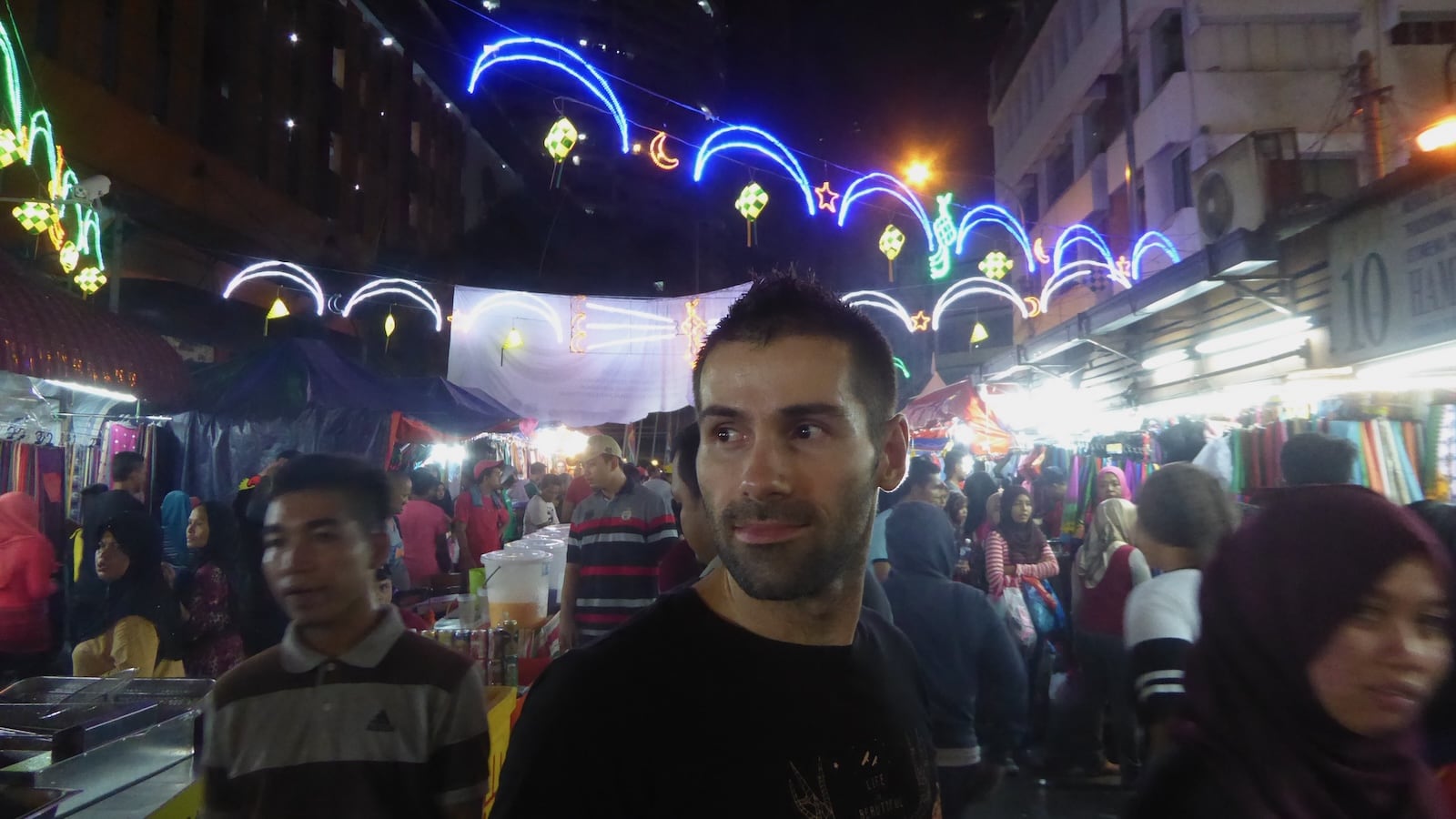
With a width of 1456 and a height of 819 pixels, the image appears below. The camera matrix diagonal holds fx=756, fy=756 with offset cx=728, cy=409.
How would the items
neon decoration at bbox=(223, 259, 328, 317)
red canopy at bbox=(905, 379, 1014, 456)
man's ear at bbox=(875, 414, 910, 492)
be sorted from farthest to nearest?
1. red canopy at bbox=(905, 379, 1014, 456)
2. neon decoration at bbox=(223, 259, 328, 317)
3. man's ear at bbox=(875, 414, 910, 492)

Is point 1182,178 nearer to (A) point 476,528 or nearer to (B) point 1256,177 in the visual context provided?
(B) point 1256,177

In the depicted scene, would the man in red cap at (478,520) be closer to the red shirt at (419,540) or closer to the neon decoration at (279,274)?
the red shirt at (419,540)

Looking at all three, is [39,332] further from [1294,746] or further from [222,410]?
[1294,746]

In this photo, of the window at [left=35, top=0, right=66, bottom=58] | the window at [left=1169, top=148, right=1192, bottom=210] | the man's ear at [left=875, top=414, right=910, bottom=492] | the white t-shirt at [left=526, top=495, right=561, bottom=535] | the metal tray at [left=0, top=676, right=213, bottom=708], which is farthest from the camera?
the window at [left=1169, top=148, right=1192, bottom=210]

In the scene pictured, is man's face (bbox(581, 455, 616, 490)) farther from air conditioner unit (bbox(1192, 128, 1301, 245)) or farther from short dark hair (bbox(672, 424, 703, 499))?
air conditioner unit (bbox(1192, 128, 1301, 245))

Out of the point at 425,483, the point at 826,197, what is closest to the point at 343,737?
the point at 425,483

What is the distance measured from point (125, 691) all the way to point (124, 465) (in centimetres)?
364

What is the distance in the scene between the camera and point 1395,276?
5500 mm

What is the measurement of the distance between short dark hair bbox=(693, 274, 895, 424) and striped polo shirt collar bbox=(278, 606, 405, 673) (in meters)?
1.46

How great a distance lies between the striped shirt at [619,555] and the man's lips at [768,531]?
3.94 metres

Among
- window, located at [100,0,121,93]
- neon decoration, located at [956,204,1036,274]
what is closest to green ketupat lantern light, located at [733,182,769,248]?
neon decoration, located at [956,204,1036,274]

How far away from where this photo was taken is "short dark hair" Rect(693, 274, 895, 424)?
1.38 meters

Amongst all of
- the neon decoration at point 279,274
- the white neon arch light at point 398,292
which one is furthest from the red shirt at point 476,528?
the neon decoration at point 279,274

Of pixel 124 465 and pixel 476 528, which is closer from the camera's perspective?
pixel 124 465
